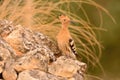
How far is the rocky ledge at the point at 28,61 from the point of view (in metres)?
1.92

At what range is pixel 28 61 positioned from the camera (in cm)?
→ 196

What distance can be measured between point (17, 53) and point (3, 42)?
0.27 ft

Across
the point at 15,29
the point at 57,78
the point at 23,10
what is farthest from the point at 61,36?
the point at 23,10

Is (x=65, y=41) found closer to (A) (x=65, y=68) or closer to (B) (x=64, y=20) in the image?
(B) (x=64, y=20)

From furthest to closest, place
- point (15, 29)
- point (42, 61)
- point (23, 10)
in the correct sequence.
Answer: point (23, 10) < point (15, 29) < point (42, 61)

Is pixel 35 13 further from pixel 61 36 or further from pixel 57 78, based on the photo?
pixel 57 78

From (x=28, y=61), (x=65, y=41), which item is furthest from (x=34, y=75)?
(x=65, y=41)

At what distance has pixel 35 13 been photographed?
10.6 feet

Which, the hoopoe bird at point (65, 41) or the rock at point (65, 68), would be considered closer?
the rock at point (65, 68)

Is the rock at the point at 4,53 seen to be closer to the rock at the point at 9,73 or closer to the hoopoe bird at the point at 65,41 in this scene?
the rock at the point at 9,73

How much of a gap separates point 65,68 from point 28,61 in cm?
16

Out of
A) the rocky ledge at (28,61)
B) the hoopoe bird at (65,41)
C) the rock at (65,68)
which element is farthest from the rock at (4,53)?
the hoopoe bird at (65,41)

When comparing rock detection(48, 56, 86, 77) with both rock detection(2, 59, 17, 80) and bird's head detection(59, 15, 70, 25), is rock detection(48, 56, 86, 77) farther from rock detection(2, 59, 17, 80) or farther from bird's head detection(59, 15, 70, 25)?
bird's head detection(59, 15, 70, 25)

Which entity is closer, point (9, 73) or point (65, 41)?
point (9, 73)
